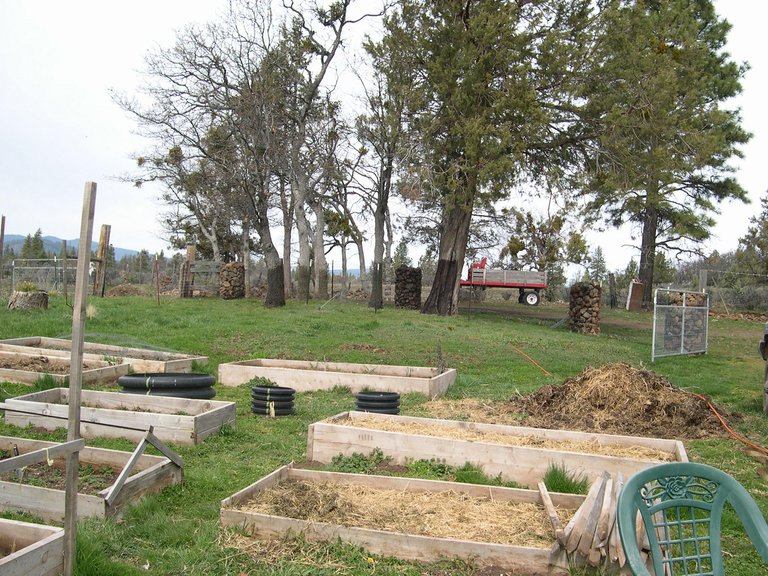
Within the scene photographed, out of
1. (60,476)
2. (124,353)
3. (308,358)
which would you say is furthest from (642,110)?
(60,476)

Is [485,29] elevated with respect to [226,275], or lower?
elevated

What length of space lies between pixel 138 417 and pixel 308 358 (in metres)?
5.53

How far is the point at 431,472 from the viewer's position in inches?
212

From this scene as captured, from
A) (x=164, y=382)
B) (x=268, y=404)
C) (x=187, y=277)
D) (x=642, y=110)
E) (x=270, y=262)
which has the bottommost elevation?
(x=268, y=404)

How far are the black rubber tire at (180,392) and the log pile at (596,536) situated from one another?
472cm

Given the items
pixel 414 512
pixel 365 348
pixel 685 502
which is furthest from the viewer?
pixel 365 348

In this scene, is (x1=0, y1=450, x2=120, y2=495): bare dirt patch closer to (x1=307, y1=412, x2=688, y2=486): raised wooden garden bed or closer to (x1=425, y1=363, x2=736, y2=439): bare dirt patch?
(x1=307, y1=412, x2=688, y2=486): raised wooden garden bed

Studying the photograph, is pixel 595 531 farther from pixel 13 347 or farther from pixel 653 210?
pixel 653 210

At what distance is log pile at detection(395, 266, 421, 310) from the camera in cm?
2483

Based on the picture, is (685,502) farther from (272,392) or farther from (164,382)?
(164,382)

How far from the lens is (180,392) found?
7266mm

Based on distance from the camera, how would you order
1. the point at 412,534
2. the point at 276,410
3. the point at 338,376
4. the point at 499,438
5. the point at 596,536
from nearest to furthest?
the point at 596,536
the point at 412,534
the point at 499,438
the point at 276,410
the point at 338,376

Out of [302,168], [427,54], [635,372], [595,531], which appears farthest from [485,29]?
[595,531]

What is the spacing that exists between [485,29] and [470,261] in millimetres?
18120
